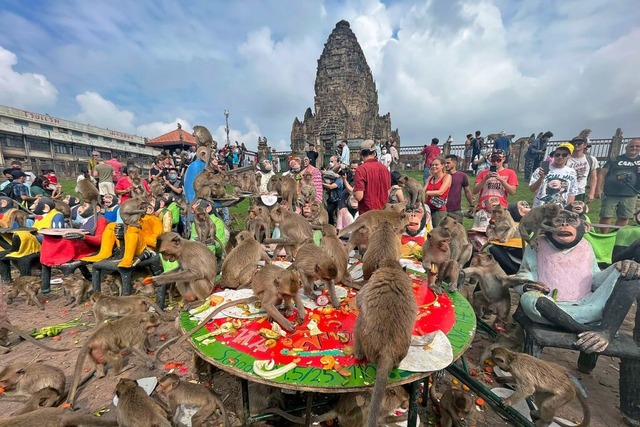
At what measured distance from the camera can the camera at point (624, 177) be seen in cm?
704

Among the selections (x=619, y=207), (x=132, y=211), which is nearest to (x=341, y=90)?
(x=619, y=207)

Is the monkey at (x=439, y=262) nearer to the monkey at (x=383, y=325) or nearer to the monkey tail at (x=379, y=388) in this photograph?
the monkey at (x=383, y=325)

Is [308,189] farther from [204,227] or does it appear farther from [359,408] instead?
[359,408]

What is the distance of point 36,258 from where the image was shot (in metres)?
7.27

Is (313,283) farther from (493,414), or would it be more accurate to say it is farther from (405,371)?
(493,414)

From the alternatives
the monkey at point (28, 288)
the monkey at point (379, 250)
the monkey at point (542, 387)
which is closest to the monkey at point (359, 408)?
the monkey at point (542, 387)

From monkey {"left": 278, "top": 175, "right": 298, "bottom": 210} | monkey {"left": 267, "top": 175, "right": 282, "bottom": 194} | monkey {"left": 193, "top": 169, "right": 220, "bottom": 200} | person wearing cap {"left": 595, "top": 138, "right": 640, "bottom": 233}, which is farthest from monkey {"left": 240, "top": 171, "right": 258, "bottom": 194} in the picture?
person wearing cap {"left": 595, "top": 138, "right": 640, "bottom": 233}

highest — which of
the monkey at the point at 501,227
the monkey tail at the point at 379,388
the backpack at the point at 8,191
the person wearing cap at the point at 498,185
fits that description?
the backpack at the point at 8,191

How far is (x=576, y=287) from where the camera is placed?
370cm

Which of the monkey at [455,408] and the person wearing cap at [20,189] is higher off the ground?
the person wearing cap at [20,189]

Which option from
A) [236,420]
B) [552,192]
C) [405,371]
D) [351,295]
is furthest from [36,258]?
[552,192]

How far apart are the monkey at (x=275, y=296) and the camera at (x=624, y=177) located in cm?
904

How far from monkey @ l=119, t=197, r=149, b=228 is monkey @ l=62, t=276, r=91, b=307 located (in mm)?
2427

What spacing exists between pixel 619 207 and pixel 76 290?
13.6m
